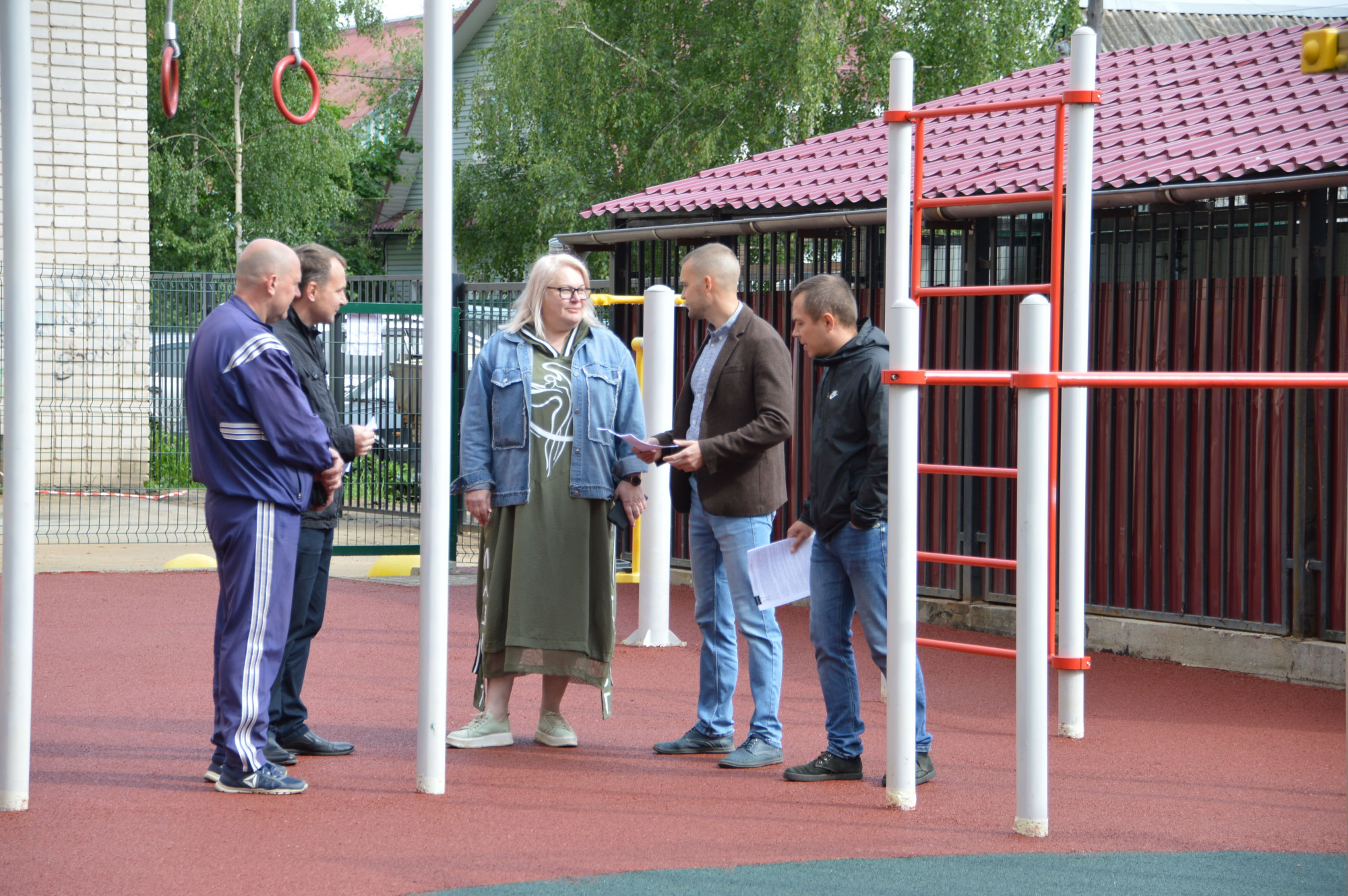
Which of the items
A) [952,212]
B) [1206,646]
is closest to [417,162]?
[952,212]

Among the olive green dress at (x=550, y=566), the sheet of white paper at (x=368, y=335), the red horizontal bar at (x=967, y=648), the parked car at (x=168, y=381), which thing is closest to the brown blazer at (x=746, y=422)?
the olive green dress at (x=550, y=566)

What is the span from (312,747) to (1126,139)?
6518mm

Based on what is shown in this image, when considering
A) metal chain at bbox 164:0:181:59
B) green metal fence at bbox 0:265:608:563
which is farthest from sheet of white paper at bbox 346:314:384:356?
metal chain at bbox 164:0:181:59

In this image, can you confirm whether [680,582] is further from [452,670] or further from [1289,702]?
[1289,702]

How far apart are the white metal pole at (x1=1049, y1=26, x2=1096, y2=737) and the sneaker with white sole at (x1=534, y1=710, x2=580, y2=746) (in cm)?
208

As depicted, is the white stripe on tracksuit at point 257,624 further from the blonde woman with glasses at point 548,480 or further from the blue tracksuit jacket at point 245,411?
the blonde woman with glasses at point 548,480

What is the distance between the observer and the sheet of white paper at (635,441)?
5555mm

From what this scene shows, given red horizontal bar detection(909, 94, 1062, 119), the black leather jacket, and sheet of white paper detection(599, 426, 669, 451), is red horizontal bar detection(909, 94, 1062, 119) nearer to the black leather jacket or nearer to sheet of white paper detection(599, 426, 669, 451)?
sheet of white paper detection(599, 426, 669, 451)

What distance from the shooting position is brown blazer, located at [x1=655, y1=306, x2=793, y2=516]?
5625 mm

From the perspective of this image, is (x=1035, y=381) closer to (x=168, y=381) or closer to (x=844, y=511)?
(x=844, y=511)

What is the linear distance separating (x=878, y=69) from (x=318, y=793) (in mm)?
19767

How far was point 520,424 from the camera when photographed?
5.74 m

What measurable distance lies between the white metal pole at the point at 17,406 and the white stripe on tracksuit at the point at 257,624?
0.67 metres

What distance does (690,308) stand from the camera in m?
5.91
